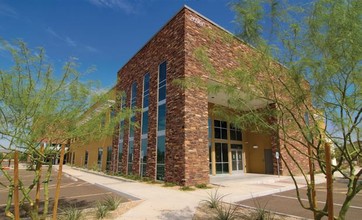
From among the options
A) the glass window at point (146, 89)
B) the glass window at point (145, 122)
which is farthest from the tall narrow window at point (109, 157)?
the glass window at point (146, 89)

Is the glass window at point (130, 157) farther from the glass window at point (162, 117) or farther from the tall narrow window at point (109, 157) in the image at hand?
the tall narrow window at point (109, 157)

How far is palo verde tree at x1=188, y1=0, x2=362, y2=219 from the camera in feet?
14.4

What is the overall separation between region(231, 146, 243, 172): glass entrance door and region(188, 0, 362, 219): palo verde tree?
57.5 feet

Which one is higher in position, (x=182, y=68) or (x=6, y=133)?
(x=182, y=68)

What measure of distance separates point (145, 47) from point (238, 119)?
1674cm

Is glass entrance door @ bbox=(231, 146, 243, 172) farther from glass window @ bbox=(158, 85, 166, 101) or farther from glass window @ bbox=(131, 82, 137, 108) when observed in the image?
glass window @ bbox=(131, 82, 137, 108)

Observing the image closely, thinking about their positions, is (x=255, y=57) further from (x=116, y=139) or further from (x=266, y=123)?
(x=116, y=139)

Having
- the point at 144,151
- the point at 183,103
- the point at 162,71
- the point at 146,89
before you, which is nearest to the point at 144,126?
the point at 144,151

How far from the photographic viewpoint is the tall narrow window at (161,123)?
16062 mm

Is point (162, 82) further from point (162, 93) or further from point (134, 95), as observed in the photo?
point (134, 95)

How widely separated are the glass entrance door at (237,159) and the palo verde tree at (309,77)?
57.5 ft

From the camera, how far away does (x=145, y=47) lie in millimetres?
20938

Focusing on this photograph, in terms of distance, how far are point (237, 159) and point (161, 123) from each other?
1011 cm

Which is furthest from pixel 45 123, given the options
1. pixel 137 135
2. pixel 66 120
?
pixel 137 135
